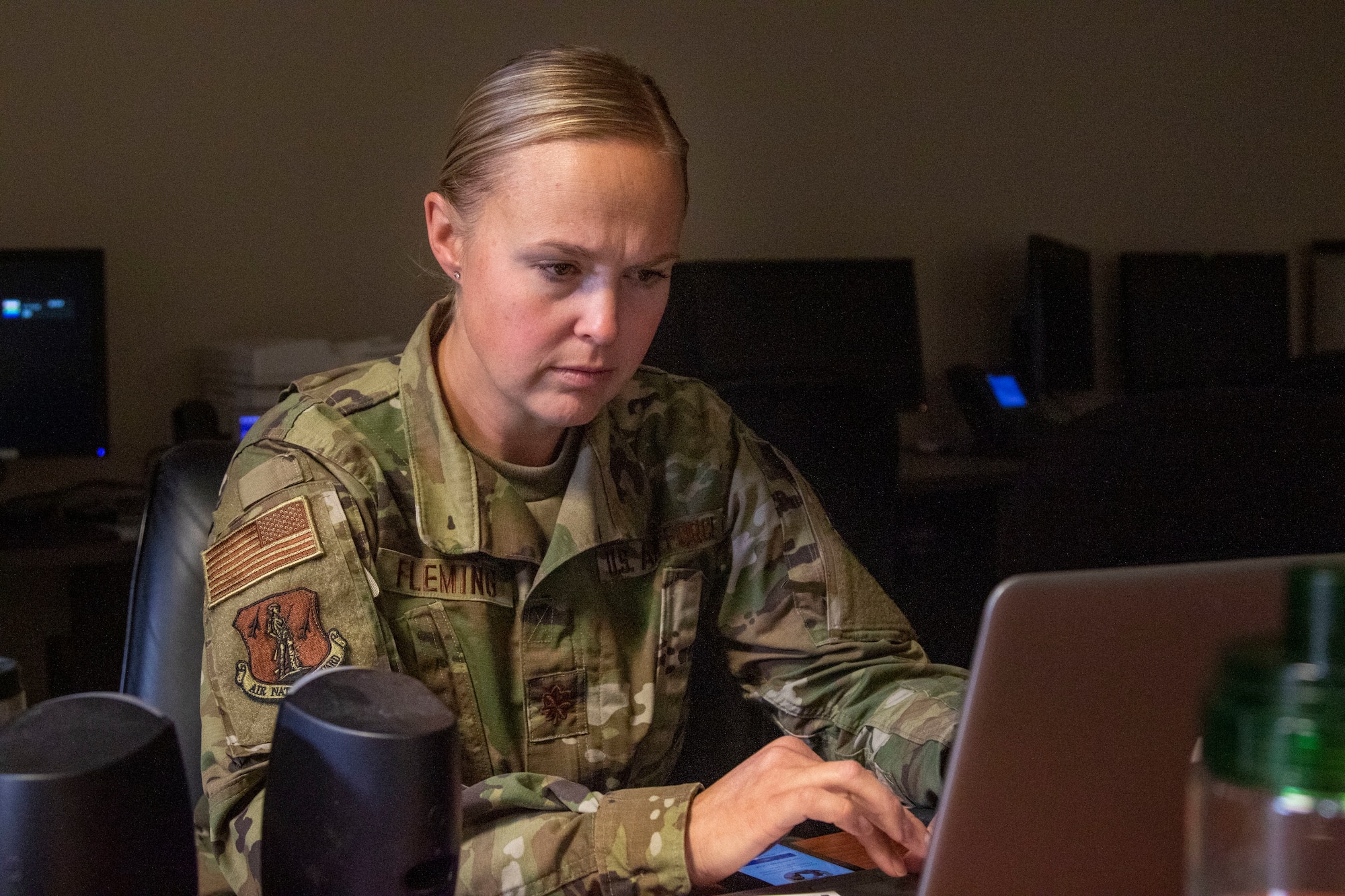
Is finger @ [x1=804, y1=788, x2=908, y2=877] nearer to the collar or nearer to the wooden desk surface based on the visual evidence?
the wooden desk surface

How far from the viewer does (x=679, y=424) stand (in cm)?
138

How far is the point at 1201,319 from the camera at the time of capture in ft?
14.9

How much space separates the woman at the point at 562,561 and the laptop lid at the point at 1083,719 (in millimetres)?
236

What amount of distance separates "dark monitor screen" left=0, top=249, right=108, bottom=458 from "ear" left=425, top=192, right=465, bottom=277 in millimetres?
1726

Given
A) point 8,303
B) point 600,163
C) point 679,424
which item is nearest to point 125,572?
point 8,303

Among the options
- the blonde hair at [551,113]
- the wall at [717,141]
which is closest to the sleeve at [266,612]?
the blonde hair at [551,113]

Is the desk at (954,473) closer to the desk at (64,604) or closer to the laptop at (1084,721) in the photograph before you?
the desk at (64,604)

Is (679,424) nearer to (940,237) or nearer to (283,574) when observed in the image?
(283,574)

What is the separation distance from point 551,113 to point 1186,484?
73cm

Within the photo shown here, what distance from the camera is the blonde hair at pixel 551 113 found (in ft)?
3.63

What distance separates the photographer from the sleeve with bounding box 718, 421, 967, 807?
123cm

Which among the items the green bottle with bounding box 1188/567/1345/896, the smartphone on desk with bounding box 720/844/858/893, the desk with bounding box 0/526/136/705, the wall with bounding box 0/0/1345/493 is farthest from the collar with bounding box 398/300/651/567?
the wall with bounding box 0/0/1345/493

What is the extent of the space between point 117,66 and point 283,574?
2299 mm

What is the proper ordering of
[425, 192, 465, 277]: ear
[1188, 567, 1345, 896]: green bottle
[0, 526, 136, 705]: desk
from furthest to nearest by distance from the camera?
[0, 526, 136, 705]: desk → [425, 192, 465, 277]: ear → [1188, 567, 1345, 896]: green bottle
